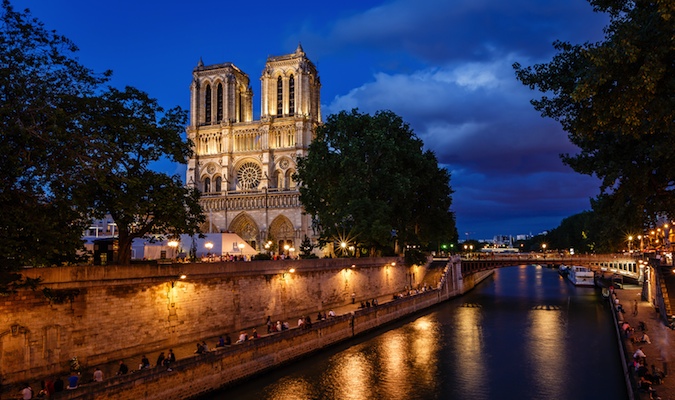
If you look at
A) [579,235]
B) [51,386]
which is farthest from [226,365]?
[579,235]

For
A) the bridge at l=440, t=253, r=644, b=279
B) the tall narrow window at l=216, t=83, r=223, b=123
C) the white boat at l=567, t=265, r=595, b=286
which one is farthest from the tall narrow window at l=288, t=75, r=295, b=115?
the white boat at l=567, t=265, r=595, b=286

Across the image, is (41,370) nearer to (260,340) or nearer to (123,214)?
(123,214)

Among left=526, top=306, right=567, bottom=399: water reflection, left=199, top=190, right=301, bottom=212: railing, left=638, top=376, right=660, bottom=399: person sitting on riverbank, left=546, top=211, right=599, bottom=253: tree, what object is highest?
left=199, top=190, right=301, bottom=212: railing

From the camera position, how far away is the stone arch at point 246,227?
7275cm

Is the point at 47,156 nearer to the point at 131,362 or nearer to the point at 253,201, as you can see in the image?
the point at 131,362

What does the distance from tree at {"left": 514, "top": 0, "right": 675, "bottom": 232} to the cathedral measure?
4963cm

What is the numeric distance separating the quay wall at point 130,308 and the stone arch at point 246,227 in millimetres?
38727

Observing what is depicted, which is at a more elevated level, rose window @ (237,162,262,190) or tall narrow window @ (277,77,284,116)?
tall narrow window @ (277,77,284,116)

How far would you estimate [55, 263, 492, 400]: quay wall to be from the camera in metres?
15.9

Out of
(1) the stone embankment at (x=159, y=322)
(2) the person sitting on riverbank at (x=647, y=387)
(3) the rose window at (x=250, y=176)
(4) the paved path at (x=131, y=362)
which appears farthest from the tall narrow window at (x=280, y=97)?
(2) the person sitting on riverbank at (x=647, y=387)

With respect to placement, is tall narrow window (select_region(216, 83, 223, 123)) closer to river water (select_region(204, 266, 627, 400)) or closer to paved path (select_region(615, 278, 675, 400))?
river water (select_region(204, 266, 627, 400))

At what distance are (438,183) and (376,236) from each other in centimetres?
1571

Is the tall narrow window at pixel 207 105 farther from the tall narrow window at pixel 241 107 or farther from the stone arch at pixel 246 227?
the stone arch at pixel 246 227

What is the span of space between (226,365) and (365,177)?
27334 mm
